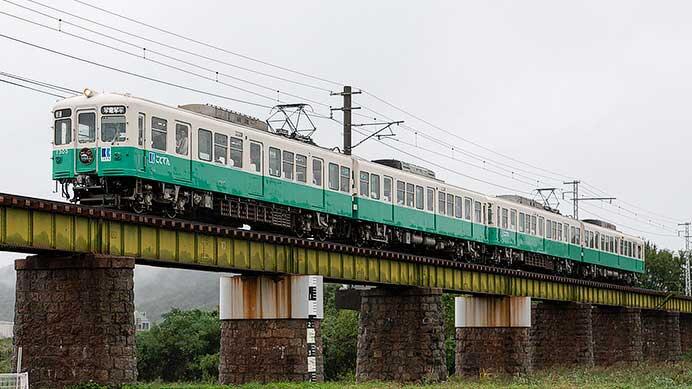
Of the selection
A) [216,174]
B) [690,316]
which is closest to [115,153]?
[216,174]

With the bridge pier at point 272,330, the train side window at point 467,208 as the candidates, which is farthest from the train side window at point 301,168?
A: the train side window at point 467,208

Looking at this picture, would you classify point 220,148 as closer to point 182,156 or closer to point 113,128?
point 182,156

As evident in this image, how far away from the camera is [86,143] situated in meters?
33.8

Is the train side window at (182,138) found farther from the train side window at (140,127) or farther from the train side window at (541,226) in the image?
the train side window at (541,226)

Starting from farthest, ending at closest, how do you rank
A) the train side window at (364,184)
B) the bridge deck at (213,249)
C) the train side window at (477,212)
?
the train side window at (477,212) < the train side window at (364,184) < the bridge deck at (213,249)

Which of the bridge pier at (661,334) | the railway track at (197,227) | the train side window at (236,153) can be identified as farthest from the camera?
the bridge pier at (661,334)

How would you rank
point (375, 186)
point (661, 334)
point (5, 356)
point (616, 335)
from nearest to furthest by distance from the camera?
point (375, 186)
point (5, 356)
point (616, 335)
point (661, 334)

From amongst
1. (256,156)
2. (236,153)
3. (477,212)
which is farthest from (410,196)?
(236,153)

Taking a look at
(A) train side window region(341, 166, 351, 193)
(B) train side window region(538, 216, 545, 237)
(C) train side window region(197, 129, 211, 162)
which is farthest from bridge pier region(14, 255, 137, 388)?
(B) train side window region(538, 216, 545, 237)

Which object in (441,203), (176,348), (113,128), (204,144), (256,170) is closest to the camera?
(113,128)

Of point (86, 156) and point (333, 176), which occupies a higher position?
point (333, 176)

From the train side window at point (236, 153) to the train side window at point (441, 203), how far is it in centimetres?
1769

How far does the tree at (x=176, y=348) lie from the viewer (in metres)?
89.4

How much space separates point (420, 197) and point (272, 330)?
14281 millimetres
